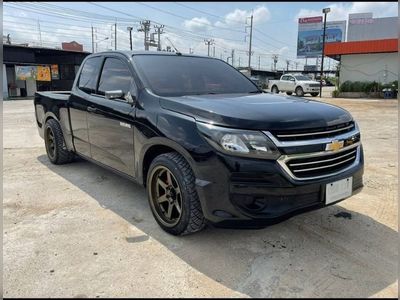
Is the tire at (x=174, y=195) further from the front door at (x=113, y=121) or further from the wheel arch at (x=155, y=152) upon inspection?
the front door at (x=113, y=121)

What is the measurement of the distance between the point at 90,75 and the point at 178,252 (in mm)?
2929

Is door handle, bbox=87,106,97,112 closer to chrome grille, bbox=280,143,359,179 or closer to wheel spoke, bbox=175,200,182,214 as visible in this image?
wheel spoke, bbox=175,200,182,214

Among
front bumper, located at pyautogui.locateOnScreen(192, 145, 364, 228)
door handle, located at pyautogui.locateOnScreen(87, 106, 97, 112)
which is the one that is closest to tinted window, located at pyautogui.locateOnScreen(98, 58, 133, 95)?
door handle, located at pyautogui.locateOnScreen(87, 106, 97, 112)

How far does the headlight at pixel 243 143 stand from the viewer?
2.78m

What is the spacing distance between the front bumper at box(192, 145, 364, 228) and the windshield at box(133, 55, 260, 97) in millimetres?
1225

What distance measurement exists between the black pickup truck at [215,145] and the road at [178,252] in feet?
1.11

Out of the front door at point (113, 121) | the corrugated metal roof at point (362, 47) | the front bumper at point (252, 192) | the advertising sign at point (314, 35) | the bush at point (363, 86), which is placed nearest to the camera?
the front bumper at point (252, 192)

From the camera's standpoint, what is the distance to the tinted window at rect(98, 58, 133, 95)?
158 inches

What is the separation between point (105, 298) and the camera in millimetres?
2496

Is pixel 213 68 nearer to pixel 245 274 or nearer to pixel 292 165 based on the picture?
pixel 292 165

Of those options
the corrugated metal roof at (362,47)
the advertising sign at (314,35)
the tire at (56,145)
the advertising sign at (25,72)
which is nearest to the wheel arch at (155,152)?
the tire at (56,145)

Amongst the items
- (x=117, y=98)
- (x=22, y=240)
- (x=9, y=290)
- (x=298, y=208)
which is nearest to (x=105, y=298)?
(x=9, y=290)

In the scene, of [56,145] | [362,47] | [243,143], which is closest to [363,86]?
[362,47]

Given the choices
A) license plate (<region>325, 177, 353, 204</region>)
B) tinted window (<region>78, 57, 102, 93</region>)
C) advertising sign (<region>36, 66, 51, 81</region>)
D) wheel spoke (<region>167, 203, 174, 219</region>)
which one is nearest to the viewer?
license plate (<region>325, 177, 353, 204</region>)
